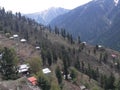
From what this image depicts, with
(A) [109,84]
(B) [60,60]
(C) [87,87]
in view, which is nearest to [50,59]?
(B) [60,60]

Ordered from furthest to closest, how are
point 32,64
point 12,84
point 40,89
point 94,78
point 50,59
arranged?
point 94,78, point 50,59, point 32,64, point 40,89, point 12,84

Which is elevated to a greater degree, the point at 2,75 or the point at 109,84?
the point at 2,75

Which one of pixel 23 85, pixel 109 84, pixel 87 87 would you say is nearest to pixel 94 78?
pixel 87 87

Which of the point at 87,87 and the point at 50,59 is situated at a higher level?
the point at 50,59

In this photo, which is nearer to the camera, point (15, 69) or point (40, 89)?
point (40, 89)

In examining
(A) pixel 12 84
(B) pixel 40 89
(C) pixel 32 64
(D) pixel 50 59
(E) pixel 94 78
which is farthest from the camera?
(E) pixel 94 78

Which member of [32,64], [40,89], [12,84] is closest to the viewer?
[12,84]

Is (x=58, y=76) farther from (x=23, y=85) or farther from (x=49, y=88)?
(x=23, y=85)

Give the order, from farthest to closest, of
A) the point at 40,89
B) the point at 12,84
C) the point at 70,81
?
the point at 70,81, the point at 40,89, the point at 12,84

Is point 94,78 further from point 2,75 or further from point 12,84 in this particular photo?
point 12,84
